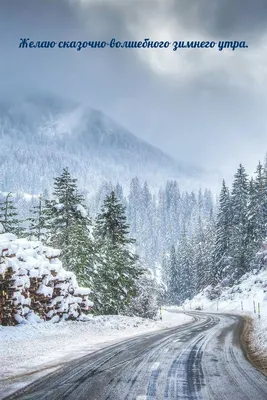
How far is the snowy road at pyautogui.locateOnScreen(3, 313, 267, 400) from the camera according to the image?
245 inches

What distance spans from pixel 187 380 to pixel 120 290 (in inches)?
957

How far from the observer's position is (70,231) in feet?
93.0

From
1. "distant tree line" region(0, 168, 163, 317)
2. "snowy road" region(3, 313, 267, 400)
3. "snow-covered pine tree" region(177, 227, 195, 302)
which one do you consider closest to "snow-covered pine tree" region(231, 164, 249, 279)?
"distant tree line" region(0, 168, 163, 317)

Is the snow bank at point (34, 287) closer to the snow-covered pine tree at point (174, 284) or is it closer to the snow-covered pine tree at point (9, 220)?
the snow-covered pine tree at point (9, 220)

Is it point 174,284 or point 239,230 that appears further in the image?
point 174,284

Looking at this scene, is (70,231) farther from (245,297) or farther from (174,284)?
(174,284)

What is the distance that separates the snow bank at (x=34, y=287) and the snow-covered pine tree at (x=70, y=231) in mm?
5369

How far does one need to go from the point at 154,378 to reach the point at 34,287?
494 inches

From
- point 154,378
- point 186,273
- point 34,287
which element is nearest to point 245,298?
point 34,287

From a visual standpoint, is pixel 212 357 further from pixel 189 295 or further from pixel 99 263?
pixel 189 295

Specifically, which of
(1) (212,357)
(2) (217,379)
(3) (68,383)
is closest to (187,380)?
(2) (217,379)

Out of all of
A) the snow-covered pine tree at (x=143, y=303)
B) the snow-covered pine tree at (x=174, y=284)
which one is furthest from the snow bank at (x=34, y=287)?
the snow-covered pine tree at (x=174, y=284)

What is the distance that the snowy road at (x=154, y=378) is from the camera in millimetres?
6215

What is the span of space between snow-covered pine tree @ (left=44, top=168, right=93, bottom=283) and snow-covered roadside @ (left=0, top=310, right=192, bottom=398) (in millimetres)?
5802
